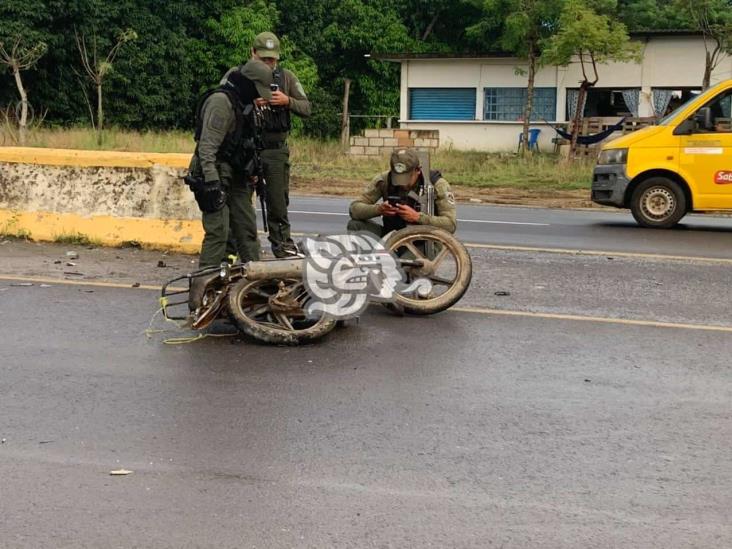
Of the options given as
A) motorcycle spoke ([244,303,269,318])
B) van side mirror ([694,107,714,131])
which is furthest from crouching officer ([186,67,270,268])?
van side mirror ([694,107,714,131])

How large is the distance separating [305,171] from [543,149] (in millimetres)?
12390

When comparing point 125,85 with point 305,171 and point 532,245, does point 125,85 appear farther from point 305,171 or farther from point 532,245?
point 532,245

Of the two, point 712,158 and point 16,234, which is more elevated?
point 712,158

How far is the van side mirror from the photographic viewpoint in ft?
44.8

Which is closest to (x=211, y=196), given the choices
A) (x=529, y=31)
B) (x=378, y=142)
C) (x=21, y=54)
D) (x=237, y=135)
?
(x=237, y=135)

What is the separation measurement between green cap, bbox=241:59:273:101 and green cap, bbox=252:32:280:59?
0.60 feet

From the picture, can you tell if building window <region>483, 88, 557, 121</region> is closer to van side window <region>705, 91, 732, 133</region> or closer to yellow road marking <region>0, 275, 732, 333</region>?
van side window <region>705, 91, 732, 133</region>

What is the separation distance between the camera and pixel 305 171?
2592 cm

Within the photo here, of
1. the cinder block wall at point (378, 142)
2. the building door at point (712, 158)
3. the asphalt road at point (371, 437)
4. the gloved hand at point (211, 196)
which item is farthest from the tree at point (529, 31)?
A: the asphalt road at point (371, 437)

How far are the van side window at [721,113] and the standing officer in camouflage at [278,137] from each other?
23.2ft

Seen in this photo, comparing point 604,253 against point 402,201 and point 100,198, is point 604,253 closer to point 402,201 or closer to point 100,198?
point 402,201

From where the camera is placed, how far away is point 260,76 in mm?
7879

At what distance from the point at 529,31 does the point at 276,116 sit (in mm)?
27011

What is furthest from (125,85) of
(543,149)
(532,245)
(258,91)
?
(258,91)
